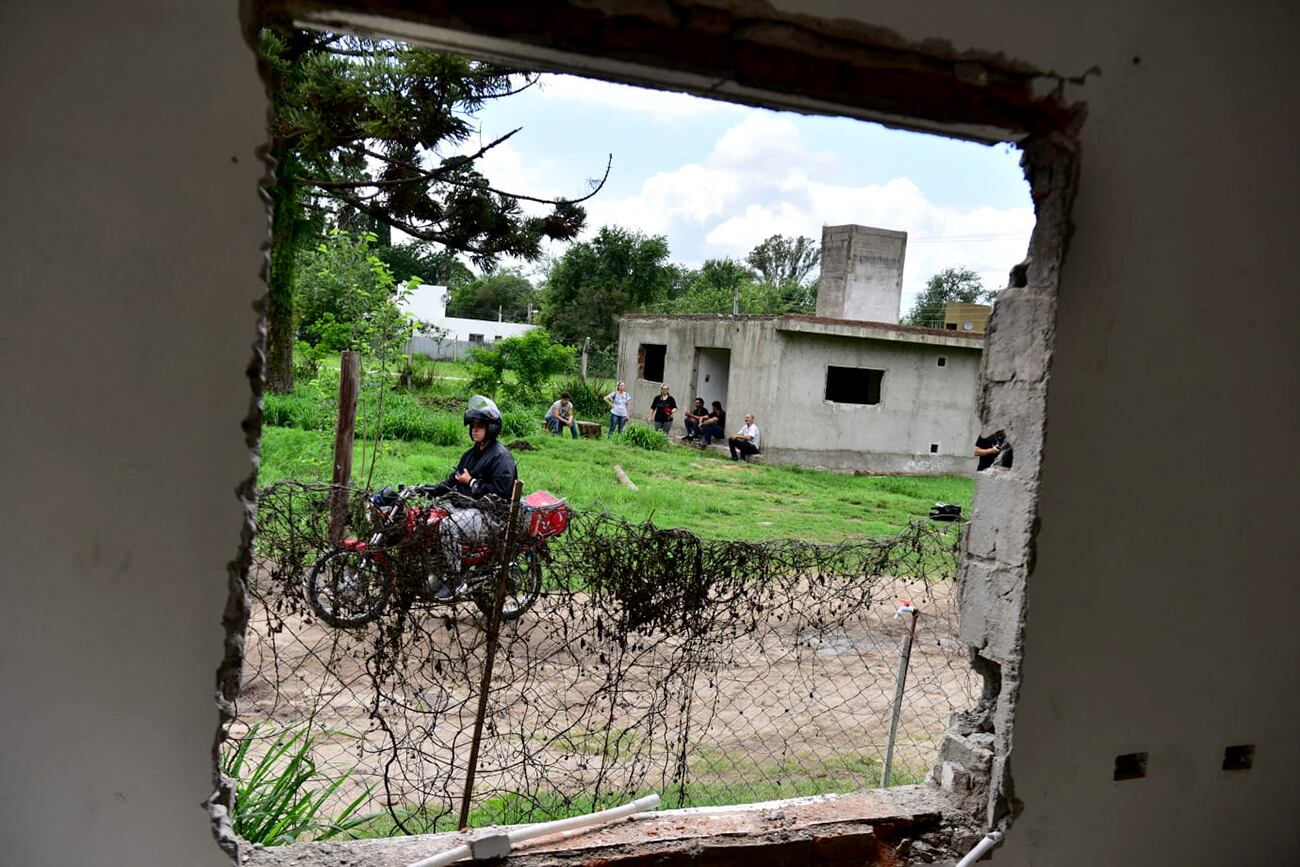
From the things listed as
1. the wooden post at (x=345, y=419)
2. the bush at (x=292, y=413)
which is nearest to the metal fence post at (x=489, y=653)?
the wooden post at (x=345, y=419)

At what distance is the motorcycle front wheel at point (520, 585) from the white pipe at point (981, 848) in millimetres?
1786

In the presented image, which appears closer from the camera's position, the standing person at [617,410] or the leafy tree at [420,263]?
the standing person at [617,410]

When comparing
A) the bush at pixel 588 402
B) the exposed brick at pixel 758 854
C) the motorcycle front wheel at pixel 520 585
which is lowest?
the exposed brick at pixel 758 854

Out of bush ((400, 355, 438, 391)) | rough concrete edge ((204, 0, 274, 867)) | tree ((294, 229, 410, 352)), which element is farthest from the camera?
bush ((400, 355, 438, 391))

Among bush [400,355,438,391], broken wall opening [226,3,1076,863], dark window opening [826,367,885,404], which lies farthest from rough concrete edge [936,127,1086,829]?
bush [400,355,438,391]

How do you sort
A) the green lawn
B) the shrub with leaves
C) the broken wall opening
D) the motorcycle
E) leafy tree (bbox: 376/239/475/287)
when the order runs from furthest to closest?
1. leafy tree (bbox: 376/239/475/287)
2. the green lawn
3. the motorcycle
4. the shrub with leaves
5. the broken wall opening

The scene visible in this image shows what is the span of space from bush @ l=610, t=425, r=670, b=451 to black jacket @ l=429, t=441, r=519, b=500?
9.85m

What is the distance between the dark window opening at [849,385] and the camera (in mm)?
18438

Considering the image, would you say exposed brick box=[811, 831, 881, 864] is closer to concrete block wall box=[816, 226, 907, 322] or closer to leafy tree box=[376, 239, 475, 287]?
concrete block wall box=[816, 226, 907, 322]

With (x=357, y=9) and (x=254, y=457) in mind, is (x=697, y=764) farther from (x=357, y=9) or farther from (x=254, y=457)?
(x=357, y=9)

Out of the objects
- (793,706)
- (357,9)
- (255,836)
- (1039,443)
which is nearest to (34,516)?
(357,9)

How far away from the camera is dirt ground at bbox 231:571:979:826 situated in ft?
14.1

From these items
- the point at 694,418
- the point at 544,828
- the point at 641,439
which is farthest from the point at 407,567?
the point at 694,418

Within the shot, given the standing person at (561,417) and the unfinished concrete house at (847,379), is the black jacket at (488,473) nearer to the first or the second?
the standing person at (561,417)
